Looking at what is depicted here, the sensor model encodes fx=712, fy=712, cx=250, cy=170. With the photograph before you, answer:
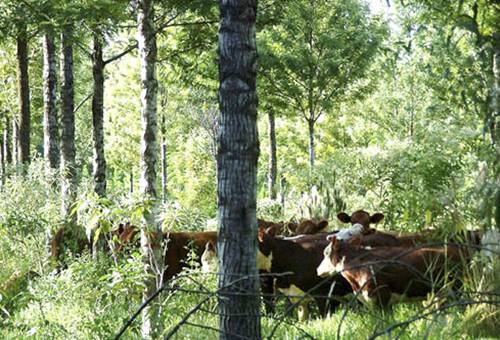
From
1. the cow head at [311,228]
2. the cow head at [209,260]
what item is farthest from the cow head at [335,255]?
the cow head at [311,228]

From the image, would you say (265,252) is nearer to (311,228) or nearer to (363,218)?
(363,218)

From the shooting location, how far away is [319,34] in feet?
65.6

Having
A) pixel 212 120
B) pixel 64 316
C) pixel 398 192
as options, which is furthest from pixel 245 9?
pixel 212 120

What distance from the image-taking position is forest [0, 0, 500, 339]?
415 centimetres

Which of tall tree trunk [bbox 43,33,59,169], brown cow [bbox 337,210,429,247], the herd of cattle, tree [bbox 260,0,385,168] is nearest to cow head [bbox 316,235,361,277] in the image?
the herd of cattle

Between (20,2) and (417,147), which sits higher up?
(20,2)

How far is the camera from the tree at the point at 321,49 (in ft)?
65.1

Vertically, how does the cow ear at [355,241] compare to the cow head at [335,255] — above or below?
above

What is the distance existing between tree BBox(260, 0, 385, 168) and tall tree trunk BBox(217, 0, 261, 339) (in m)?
15.6

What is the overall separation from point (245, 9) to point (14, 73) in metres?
21.6

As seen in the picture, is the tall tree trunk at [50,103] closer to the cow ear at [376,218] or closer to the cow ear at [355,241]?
the cow ear at [376,218]

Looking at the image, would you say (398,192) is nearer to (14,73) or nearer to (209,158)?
(14,73)

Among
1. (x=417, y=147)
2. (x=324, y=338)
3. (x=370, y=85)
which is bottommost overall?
(x=324, y=338)

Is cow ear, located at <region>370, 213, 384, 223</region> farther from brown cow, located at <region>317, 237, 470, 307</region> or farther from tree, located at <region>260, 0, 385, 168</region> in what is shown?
tree, located at <region>260, 0, 385, 168</region>
